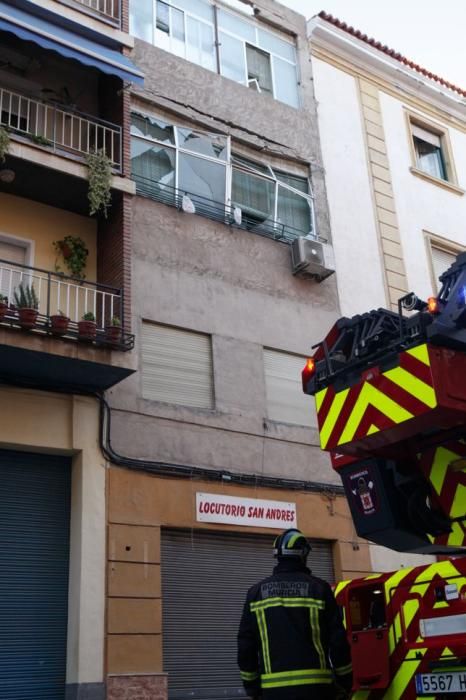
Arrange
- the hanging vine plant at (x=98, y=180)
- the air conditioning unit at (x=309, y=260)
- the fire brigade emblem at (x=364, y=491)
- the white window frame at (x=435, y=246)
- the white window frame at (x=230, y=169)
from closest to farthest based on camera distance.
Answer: the fire brigade emblem at (x=364, y=491)
the hanging vine plant at (x=98, y=180)
the white window frame at (x=230, y=169)
the air conditioning unit at (x=309, y=260)
the white window frame at (x=435, y=246)

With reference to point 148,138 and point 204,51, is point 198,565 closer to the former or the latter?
point 148,138

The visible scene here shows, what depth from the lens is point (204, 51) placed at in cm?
1506

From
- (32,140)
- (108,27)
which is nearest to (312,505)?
(32,140)

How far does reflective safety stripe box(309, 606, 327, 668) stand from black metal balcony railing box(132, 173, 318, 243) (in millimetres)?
8977

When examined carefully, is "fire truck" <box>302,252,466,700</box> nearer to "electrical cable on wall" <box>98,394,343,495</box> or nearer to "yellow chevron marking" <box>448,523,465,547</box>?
"yellow chevron marking" <box>448,523,465,547</box>

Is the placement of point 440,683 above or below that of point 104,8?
below

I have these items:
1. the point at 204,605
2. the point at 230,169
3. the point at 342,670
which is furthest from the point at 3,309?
the point at 342,670

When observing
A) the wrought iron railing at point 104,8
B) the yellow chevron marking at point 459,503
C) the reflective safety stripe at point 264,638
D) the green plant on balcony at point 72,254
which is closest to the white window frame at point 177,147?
the wrought iron railing at point 104,8

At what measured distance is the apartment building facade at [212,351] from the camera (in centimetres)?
1091

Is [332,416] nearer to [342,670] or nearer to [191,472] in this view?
[342,670]

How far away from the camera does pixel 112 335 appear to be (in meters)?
10.5

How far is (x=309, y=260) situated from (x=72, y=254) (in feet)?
→ 14.0

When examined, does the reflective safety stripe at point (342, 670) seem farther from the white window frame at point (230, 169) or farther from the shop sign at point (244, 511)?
the white window frame at point (230, 169)

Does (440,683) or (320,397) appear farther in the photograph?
(320,397)
